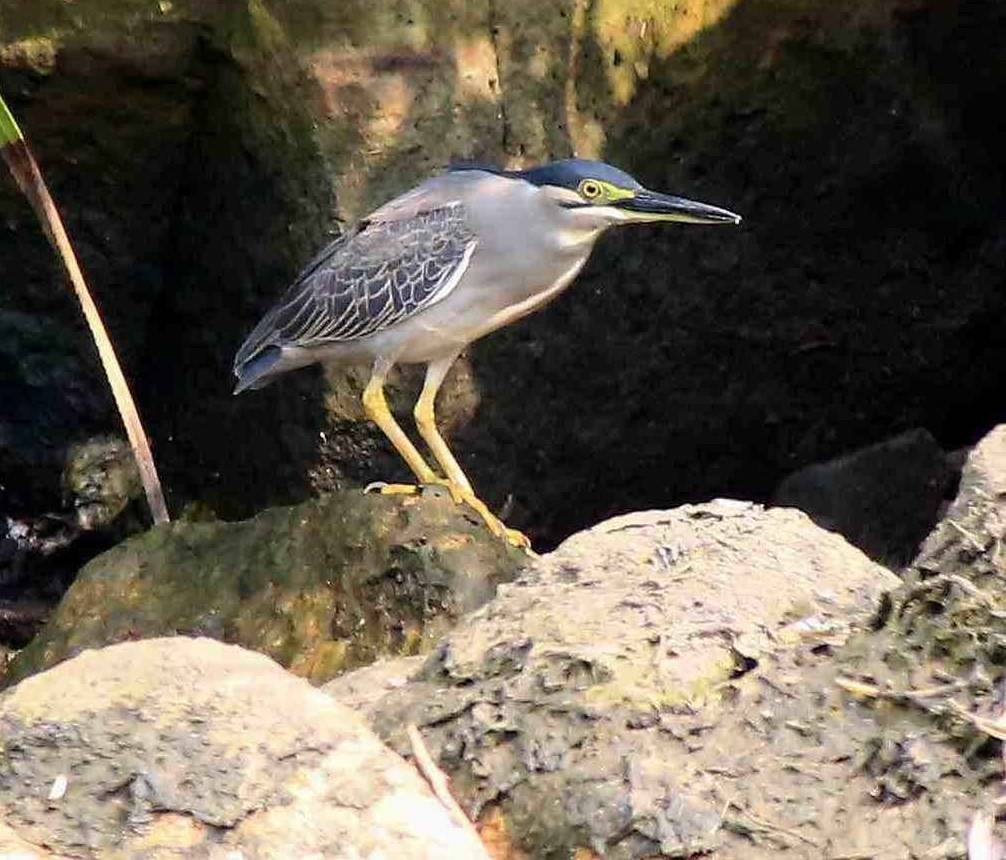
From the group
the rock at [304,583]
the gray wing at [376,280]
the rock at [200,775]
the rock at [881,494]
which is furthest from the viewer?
the rock at [881,494]

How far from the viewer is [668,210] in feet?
16.2

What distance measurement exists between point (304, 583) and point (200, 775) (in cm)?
213

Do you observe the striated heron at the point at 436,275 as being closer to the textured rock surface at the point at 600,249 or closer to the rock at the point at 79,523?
the textured rock surface at the point at 600,249

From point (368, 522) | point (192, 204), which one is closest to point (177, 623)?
point (368, 522)

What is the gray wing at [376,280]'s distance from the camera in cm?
521

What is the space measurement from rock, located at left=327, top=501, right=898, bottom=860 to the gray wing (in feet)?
7.45

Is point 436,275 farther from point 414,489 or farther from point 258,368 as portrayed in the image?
point 414,489

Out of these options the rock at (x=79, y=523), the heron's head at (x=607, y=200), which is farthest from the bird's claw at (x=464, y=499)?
the rock at (x=79, y=523)

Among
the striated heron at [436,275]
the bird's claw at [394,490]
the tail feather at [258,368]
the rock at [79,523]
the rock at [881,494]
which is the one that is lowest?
the rock at [881,494]

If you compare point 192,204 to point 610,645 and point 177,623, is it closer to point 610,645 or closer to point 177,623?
point 177,623

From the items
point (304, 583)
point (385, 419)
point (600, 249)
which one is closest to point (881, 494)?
point (600, 249)

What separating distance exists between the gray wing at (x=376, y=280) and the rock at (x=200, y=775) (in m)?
2.83

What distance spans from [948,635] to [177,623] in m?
2.40

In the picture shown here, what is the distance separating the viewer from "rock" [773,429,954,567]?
6125 mm
